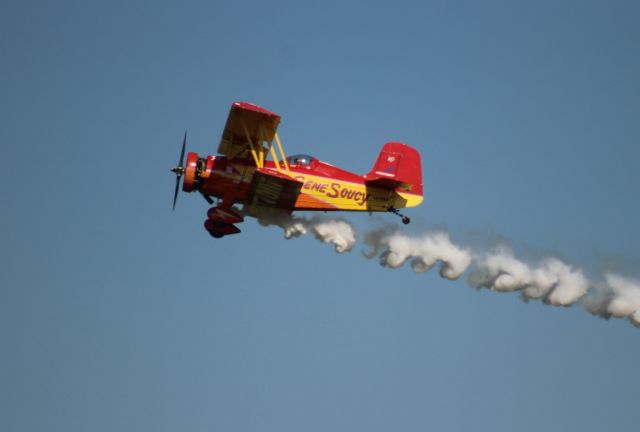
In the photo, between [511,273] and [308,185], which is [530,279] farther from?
[308,185]

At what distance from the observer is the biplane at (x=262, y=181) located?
44969 millimetres

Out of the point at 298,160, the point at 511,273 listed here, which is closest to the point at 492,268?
the point at 511,273

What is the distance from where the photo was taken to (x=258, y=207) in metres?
46.0

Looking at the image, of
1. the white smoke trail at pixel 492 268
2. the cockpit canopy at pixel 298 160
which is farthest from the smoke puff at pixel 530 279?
the cockpit canopy at pixel 298 160

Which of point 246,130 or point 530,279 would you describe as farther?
point 530,279

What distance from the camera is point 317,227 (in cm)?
4669

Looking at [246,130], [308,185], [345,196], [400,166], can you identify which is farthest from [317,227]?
[246,130]

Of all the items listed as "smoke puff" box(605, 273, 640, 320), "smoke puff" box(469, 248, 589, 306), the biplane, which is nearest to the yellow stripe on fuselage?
the biplane

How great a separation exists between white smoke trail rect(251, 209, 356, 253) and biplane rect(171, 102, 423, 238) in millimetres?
358

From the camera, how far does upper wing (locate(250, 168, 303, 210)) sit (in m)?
44.8

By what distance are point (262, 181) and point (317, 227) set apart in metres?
2.64

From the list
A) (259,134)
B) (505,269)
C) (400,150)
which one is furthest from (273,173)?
(505,269)

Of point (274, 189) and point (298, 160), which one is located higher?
point (298, 160)

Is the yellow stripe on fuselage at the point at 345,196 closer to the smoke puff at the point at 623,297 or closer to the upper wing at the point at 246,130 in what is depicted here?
the upper wing at the point at 246,130
